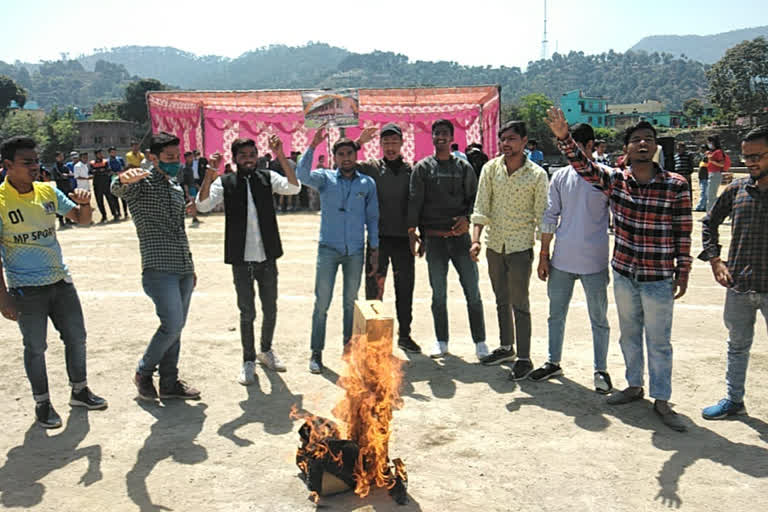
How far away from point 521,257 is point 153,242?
298 centimetres

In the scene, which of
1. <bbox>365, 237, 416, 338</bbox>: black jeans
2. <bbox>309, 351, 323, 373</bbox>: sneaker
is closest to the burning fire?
<bbox>309, 351, 323, 373</bbox>: sneaker

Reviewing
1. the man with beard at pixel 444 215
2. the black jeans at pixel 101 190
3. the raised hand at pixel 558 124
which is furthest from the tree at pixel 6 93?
the raised hand at pixel 558 124

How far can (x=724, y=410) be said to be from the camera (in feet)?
14.1

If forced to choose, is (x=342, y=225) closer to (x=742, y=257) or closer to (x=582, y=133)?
(x=582, y=133)

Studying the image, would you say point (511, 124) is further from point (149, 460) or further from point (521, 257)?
point (149, 460)

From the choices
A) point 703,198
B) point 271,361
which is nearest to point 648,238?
point 271,361

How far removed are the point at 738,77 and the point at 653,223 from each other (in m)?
74.0

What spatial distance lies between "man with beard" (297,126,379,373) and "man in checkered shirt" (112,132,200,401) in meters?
1.14

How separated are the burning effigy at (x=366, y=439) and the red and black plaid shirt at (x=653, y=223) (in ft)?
6.45

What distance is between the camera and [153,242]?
4480mm

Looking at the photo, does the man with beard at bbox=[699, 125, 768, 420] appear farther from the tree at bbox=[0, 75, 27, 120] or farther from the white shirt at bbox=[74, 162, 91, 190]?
the tree at bbox=[0, 75, 27, 120]

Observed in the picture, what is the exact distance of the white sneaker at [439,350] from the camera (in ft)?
18.9

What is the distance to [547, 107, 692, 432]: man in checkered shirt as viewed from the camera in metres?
4.13

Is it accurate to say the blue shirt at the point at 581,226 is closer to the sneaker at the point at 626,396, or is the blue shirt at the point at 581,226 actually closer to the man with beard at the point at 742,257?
the man with beard at the point at 742,257
